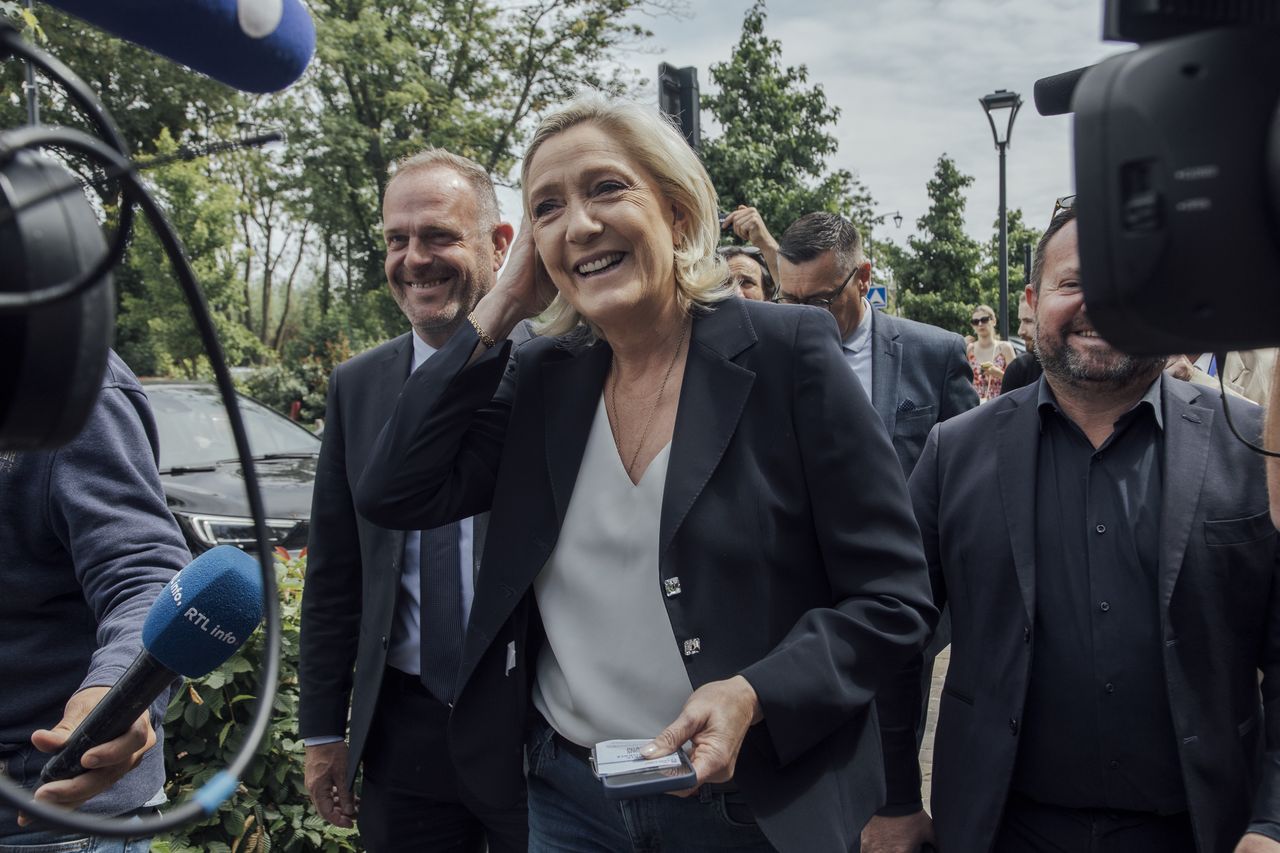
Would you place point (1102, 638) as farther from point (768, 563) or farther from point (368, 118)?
point (368, 118)

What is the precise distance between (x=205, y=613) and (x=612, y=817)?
0.93m

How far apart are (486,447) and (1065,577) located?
1.22 meters

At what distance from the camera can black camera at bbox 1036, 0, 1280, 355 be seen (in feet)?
2.62

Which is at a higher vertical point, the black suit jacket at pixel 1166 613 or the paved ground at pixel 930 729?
the black suit jacket at pixel 1166 613

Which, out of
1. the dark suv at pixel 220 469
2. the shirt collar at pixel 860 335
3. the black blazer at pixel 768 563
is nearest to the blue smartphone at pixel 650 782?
the black blazer at pixel 768 563

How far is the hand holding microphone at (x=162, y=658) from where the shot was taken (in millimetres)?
1333

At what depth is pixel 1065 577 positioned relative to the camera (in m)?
2.23

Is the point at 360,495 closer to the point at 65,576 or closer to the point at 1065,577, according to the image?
the point at 65,576

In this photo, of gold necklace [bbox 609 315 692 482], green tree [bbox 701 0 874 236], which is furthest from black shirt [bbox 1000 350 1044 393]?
green tree [bbox 701 0 874 236]

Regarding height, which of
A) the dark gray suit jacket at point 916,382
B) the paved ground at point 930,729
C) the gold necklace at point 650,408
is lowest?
the paved ground at point 930,729

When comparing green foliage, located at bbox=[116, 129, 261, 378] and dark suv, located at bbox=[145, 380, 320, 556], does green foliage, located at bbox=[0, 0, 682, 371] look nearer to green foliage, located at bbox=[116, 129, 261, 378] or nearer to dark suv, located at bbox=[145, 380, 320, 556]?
green foliage, located at bbox=[116, 129, 261, 378]

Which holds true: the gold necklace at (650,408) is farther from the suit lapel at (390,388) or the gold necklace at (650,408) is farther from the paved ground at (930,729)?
the paved ground at (930,729)

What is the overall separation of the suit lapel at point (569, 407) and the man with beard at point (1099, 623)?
0.87m

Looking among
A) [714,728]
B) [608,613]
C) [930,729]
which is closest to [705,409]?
[608,613]
